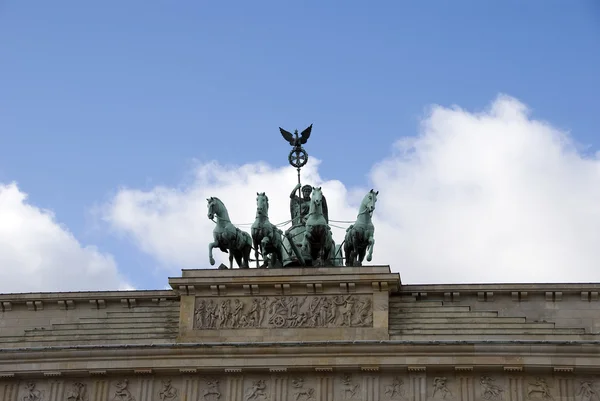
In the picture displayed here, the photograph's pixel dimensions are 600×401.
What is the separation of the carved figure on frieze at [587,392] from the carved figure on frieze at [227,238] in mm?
9088

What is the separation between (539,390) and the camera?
107ft

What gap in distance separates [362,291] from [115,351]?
630cm

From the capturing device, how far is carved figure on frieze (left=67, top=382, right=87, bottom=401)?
3384 centimetres

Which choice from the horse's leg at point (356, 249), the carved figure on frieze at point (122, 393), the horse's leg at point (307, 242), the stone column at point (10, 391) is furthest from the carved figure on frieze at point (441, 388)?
the stone column at point (10, 391)

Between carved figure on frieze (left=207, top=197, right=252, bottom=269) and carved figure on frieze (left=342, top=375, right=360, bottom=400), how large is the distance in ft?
14.3

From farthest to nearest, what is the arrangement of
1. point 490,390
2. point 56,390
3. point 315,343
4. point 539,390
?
point 56,390 < point 315,343 < point 490,390 < point 539,390

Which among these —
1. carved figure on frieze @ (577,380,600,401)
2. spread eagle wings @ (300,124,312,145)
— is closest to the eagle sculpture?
spread eagle wings @ (300,124,312,145)

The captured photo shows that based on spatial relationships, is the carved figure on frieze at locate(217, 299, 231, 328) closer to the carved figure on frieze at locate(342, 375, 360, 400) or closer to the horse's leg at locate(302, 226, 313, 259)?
the horse's leg at locate(302, 226, 313, 259)

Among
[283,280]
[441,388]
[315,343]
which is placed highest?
[283,280]

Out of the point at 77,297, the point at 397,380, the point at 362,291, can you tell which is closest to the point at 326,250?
the point at 362,291

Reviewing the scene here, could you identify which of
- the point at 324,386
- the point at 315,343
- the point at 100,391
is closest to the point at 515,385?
the point at 324,386

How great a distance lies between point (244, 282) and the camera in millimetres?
34688

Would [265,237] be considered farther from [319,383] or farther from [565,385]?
[565,385]

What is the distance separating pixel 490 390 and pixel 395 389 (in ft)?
7.41
